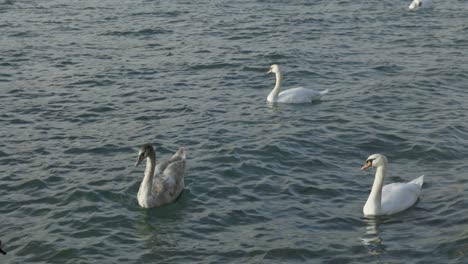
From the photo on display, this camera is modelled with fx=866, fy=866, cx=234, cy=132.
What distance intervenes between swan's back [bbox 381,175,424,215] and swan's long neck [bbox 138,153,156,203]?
400cm

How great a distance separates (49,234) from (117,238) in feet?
3.53

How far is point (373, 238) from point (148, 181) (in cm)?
411

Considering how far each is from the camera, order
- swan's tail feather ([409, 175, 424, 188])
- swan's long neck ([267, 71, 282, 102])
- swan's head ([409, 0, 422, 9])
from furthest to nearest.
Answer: swan's head ([409, 0, 422, 9]) → swan's long neck ([267, 71, 282, 102]) → swan's tail feather ([409, 175, 424, 188])

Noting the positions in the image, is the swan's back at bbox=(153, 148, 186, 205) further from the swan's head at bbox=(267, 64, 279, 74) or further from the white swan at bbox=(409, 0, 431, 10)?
the white swan at bbox=(409, 0, 431, 10)

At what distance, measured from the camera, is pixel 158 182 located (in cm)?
1546

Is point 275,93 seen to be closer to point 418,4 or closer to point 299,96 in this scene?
point 299,96

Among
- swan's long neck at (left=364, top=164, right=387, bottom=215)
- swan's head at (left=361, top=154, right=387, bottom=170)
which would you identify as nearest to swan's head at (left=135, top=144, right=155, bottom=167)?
swan's head at (left=361, top=154, right=387, bottom=170)

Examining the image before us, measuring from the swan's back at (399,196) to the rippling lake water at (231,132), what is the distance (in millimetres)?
151

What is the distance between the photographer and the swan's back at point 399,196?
47.4 feet

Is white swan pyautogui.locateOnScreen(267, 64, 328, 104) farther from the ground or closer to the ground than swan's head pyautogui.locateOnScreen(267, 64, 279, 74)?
closer to the ground

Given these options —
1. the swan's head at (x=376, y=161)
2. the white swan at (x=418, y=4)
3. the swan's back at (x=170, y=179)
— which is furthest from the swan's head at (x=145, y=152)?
the white swan at (x=418, y=4)

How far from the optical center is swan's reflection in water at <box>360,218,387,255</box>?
12.8 meters

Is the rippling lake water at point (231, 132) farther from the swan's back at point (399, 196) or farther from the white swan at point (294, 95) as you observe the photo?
the white swan at point (294, 95)

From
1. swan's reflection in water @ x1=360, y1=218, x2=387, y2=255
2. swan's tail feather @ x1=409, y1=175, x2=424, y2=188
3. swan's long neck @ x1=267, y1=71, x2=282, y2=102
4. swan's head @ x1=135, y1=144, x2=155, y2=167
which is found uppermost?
swan's head @ x1=135, y1=144, x2=155, y2=167
